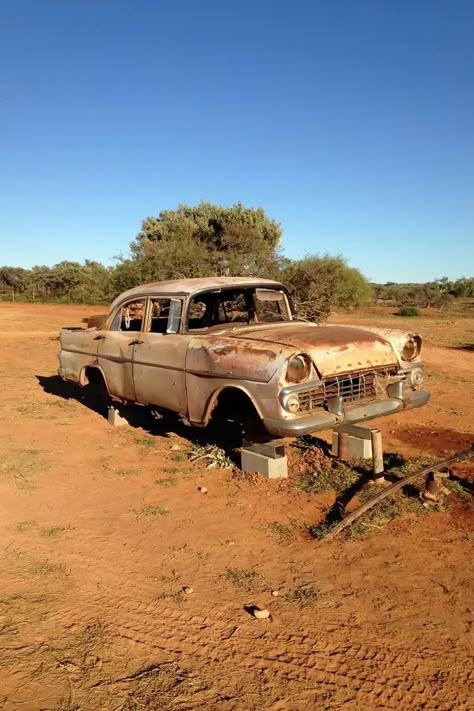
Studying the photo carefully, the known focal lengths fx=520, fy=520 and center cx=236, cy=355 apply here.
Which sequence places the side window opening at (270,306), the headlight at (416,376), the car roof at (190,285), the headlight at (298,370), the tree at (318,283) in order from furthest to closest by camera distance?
the tree at (318,283) → the side window opening at (270,306) → the car roof at (190,285) → the headlight at (416,376) → the headlight at (298,370)

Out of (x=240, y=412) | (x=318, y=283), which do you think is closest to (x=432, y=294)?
(x=318, y=283)

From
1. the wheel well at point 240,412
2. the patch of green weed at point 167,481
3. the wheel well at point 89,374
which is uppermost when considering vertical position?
the wheel well at point 89,374

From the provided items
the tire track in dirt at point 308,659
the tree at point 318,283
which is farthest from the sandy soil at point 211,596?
the tree at point 318,283

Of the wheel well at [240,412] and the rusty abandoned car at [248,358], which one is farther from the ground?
the rusty abandoned car at [248,358]

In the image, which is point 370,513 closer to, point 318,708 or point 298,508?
point 298,508

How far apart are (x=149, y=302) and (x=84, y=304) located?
96.5 ft

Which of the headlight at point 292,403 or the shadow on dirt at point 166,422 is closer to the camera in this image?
the headlight at point 292,403

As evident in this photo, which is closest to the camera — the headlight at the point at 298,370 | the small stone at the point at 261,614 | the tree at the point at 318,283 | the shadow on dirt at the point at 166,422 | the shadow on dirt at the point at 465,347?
the small stone at the point at 261,614

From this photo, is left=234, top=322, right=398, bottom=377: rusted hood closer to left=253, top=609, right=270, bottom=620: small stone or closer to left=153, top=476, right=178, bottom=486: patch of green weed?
left=153, top=476, right=178, bottom=486: patch of green weed

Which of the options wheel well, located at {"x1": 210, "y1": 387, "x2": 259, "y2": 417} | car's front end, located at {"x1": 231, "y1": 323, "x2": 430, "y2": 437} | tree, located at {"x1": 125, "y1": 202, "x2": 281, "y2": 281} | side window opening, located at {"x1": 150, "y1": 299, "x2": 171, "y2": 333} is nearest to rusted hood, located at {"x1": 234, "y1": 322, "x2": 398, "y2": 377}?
Answer: car's front end, located at {"x1": 231, "y1": 323, "x2": 430, "y2": 437}

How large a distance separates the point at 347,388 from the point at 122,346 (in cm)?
280

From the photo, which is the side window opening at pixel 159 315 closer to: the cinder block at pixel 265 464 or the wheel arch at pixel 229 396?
the wheel arch at pixel 229 396

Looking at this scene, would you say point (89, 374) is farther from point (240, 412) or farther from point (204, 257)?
point (204, 257)

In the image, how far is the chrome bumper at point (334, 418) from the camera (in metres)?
4.20
